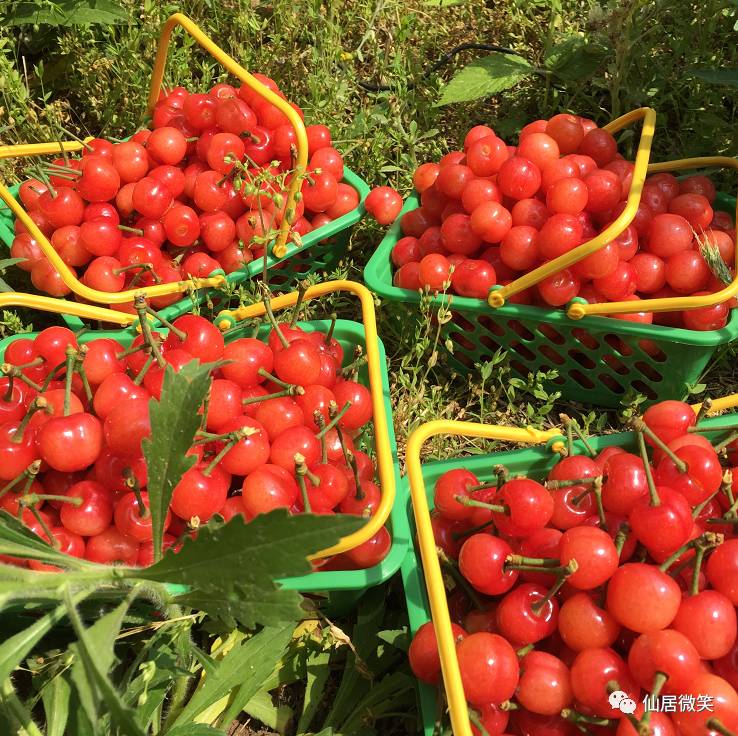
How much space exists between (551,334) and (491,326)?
0.18m

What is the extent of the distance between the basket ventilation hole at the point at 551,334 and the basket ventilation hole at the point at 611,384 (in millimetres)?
174

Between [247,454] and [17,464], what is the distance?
0.44 m

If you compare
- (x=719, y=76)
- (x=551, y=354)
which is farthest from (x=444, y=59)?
(x=551, y=354)

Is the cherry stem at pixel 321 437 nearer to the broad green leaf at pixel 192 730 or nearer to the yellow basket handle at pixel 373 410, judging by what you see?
the yellow basket handle at pixel 373 410

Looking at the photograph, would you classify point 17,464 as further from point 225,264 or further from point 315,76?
point 315,76

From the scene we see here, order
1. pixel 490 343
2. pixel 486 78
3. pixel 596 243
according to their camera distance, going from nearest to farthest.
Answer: pixel 596 243 < pixel 490 343 < pixel 486 78

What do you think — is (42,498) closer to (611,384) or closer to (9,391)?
(9,391)

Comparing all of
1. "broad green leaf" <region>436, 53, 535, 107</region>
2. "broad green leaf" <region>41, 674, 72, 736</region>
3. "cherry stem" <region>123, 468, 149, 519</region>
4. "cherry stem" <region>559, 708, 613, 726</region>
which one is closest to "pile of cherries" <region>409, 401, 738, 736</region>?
"cherry stem" <region>559, 708, 613, 726</region>

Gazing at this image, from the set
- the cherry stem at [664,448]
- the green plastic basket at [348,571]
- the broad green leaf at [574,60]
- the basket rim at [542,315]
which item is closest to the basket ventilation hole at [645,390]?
the basket rim at [542,315]

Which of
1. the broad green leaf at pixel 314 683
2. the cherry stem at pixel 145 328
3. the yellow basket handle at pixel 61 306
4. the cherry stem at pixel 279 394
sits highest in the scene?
the cherry stem at pixel 145 328

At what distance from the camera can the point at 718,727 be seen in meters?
1.13

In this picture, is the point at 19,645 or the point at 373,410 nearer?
the point at 19,645

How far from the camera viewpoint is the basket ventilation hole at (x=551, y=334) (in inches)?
82.4

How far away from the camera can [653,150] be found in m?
2.84
